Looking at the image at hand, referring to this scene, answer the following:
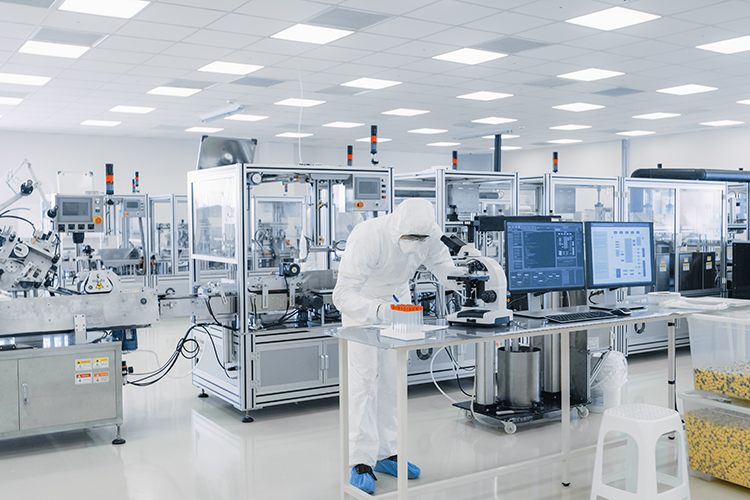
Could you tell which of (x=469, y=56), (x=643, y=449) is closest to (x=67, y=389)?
(x=643, y=449)

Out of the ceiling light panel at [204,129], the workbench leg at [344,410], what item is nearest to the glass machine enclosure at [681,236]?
the workbench leg at [344,410]

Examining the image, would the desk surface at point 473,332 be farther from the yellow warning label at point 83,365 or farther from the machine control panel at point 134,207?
the machine control panel at point 134,207

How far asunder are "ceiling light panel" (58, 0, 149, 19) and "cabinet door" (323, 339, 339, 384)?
2830 millimetres

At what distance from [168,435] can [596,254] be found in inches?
101

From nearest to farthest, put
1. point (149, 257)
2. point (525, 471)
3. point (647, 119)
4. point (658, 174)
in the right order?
point (525, 471)
point (658, 174)
point (149, 257)
point (647, 119)

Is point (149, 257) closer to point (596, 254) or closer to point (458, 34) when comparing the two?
point (458, 34)

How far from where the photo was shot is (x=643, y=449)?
2.47m

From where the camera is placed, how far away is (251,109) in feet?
30.1

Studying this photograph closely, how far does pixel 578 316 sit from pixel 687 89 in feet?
20.5

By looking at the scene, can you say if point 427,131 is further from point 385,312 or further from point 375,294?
point 385,312

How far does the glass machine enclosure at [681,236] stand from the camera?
18.7ft

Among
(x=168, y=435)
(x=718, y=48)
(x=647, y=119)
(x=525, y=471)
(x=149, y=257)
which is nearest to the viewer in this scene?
(x=525, y=471)

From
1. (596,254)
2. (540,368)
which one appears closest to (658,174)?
(540,368)

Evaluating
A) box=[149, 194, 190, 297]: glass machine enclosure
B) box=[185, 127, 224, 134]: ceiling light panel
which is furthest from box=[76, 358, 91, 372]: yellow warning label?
box=[185, 127, 224, 134]: ceiling light panel
